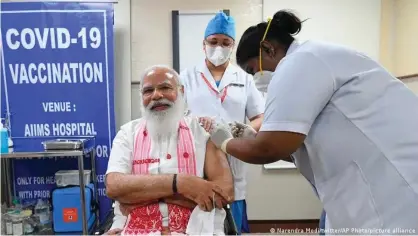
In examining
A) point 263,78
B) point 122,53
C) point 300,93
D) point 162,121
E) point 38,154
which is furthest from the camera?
point 122,53

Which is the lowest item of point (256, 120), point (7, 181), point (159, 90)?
point (7, 181)

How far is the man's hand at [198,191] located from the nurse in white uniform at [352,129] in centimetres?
53

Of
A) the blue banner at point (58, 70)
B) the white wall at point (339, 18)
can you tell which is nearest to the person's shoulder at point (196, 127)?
the blue banner at point (58, 70)

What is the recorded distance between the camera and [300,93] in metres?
0.95

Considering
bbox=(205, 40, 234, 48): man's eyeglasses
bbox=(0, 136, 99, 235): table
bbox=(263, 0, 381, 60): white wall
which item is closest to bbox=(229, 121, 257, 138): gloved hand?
bbox=(205, 40, 234, 48): man's eyeglasses

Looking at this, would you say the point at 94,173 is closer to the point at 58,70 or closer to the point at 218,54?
the point at 58,70

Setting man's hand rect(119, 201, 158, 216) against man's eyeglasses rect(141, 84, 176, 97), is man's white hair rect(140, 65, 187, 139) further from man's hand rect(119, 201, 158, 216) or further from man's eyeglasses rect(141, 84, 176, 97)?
man's hand rect(119, 201, 158, 216)

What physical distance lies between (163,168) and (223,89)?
74cm

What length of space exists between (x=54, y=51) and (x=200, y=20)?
4.39ft

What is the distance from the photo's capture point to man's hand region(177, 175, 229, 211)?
4.85 feet

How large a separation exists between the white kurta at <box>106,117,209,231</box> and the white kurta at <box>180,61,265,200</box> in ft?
1.11

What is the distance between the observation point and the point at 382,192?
99 centimetres

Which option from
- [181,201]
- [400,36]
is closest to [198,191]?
[181,201]

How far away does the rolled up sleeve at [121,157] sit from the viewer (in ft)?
5.16
